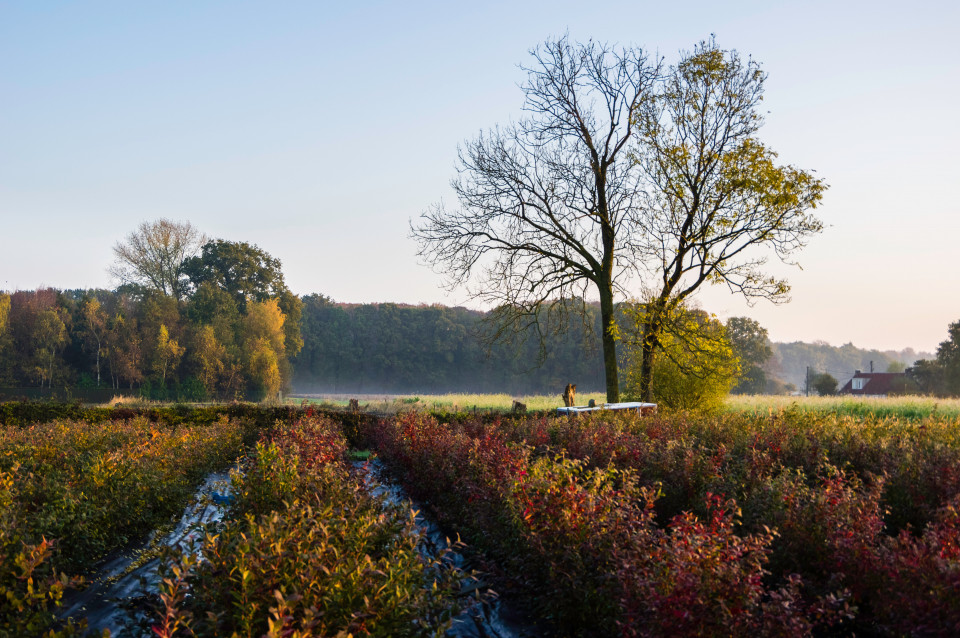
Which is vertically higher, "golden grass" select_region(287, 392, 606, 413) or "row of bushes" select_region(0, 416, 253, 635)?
"golden grass" select_region(287, 392, 606, 413)

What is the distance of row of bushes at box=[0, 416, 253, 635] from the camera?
3804 mm

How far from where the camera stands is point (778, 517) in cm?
506

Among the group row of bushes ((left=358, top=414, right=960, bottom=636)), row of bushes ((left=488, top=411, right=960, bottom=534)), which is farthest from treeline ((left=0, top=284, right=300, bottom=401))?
row of bushes ((left=358, top=414, right=960, bottom=636))

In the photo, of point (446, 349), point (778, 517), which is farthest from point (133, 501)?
point (446, 349)

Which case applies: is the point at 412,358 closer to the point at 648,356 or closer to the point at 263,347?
the point at 263,347

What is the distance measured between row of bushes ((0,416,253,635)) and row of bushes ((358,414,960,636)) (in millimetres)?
2915

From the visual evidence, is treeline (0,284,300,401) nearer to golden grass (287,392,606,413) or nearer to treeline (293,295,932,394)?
golden grass (287,392,606,413)

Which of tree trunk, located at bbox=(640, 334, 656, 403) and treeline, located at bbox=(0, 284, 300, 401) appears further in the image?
treeline, located at bbox=(0, 284, 300, 401)

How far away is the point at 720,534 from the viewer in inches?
152

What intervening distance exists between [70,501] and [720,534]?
499 cm

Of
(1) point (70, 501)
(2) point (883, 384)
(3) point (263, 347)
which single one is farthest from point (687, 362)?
(2) point (883, 384)

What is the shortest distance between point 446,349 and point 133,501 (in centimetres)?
5481

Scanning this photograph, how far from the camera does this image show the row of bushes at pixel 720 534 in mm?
3273

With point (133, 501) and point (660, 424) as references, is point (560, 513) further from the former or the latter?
point (660, 424)
